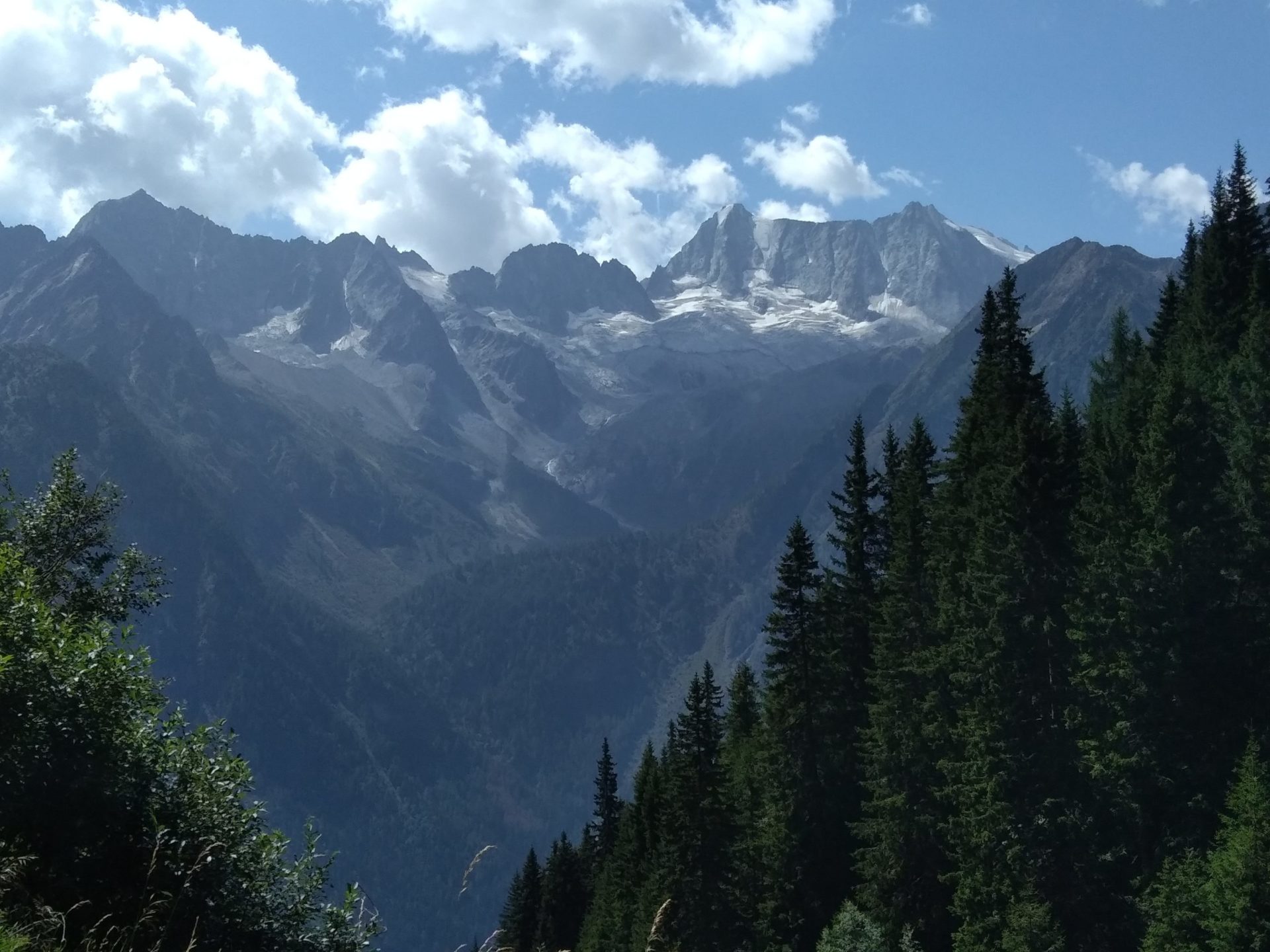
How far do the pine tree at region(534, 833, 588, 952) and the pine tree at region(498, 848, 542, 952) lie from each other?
6.39 ft

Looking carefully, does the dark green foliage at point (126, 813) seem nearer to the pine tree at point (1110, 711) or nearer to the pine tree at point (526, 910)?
the pine tree at point (1110, 711)

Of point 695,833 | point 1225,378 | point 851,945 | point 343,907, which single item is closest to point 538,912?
point 695,833

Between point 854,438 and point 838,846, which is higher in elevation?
point 854,438

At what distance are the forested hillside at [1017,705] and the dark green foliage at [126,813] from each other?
24141mm

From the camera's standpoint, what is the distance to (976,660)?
39.4 metres


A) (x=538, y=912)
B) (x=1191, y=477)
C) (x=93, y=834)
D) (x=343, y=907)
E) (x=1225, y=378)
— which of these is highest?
(x=1225, y=378)

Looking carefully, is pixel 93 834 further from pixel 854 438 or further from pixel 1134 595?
pixel 854 438

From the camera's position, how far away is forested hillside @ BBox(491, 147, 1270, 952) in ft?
120

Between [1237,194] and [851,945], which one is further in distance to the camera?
[1237,194]

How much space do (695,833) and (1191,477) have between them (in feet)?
79.0

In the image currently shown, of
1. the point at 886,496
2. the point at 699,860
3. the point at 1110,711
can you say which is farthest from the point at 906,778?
the point at 886,496

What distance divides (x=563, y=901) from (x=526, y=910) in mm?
8748

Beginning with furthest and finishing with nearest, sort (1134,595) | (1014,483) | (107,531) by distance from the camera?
(1014,483)
(1134,595)
(107,531)

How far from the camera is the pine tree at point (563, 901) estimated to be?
87.1 meters
